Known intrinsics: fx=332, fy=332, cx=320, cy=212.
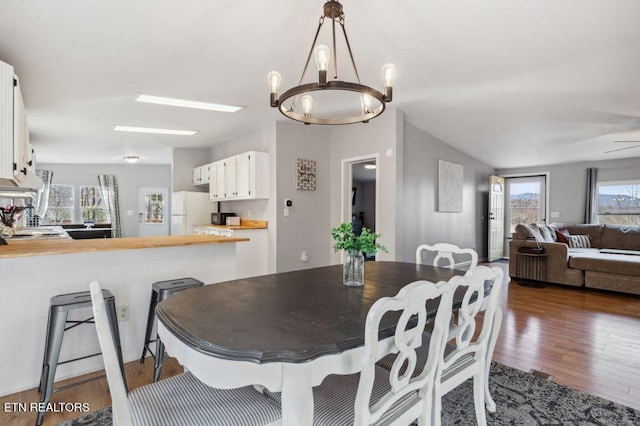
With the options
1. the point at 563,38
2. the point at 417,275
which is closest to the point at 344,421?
the point at 417,275

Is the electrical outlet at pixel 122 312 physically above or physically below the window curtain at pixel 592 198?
below

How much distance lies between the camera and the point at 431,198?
546 cm

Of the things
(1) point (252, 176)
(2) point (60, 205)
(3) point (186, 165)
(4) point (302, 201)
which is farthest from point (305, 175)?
(2) point (60, 205)

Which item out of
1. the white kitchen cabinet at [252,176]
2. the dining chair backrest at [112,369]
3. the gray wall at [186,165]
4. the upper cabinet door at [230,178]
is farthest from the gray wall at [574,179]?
the dining chair backrest at [112,369]

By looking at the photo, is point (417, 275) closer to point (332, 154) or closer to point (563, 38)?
point (563, 38)

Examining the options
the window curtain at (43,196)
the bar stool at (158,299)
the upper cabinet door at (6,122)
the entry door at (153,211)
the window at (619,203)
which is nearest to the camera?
the upper cabinet door at (6,122)

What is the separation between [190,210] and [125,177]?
4.05 meters

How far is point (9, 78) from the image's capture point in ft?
6.87

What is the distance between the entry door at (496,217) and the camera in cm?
707

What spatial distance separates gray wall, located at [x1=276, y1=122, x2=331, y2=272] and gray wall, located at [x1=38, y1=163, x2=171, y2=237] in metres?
5.79

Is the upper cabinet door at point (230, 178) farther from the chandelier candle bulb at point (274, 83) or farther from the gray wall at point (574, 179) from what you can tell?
the gray wall at point (574, 179)

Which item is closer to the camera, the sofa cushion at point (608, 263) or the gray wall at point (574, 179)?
the sofa cushion at point (608, 263)

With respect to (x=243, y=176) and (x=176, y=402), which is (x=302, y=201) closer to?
(x=243, y=176)

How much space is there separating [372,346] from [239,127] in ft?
15.1
